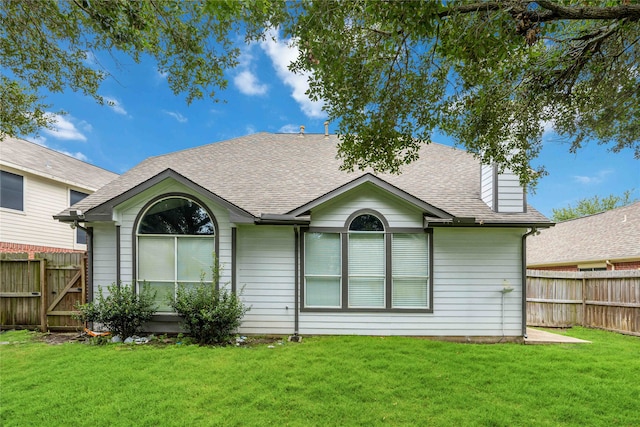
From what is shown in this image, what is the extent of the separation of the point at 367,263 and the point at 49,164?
15.4 metres

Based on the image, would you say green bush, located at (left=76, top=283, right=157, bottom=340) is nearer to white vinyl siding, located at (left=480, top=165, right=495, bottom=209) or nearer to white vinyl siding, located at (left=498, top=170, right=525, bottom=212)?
white vinyl siding, located at (left=480, top=165, right=495, bottom=209)

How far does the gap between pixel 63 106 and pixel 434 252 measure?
816 cm

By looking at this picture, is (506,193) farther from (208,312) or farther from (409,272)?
(208,312)

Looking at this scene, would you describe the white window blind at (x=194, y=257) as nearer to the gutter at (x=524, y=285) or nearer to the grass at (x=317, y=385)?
the grass at (x=317, y=385)

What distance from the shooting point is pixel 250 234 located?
7.25 m

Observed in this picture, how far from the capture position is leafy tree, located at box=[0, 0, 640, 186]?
3.67 m

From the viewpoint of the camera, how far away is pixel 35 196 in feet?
41.7

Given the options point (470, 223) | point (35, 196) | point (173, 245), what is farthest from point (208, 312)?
point (35, 196)

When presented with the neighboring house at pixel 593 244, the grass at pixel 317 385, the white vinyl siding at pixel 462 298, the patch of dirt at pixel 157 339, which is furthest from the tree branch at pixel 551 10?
the neighboring house at pixel 593 244

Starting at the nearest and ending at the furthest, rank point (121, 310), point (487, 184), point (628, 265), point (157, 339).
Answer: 1. point (121, 310)
2. point (157, 339)
3. point (487, 184)
4. point (628, 265)

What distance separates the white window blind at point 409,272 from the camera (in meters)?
7.19

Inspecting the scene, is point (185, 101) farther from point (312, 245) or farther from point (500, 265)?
point (500, 265)

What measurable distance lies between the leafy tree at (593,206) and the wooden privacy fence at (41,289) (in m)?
43.3

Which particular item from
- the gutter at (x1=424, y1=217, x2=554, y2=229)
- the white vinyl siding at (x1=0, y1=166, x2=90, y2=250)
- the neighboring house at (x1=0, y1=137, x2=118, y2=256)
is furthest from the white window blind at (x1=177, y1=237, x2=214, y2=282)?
the white vinyl siding at (x1=0, y1=166, x2=90, y2=250)
